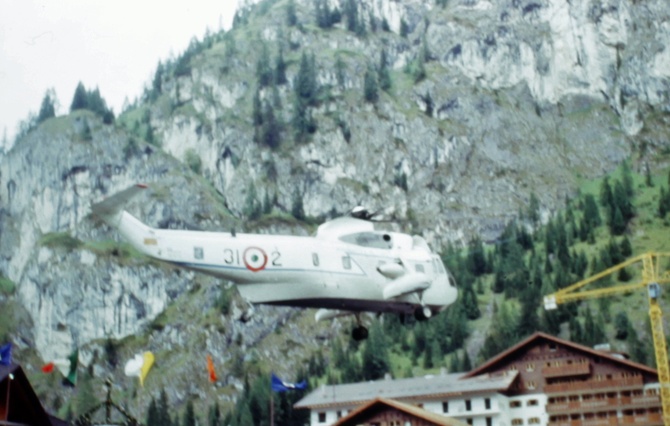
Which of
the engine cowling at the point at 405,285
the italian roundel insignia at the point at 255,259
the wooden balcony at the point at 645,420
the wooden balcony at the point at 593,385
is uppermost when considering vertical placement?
the italian roundel insignia at the point at 255,259

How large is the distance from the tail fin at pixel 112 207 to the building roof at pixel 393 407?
59.6 m

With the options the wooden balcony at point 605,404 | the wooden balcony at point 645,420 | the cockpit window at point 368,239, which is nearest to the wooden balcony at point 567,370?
the wooden balcony at point 605,404

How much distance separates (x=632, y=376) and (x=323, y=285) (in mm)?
80323

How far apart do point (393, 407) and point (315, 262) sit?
189 ft

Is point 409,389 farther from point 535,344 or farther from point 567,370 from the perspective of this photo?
point 567,370

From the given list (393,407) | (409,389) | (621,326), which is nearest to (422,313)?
(393,407)

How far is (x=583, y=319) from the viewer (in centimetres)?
17875

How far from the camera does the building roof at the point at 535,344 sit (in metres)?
113

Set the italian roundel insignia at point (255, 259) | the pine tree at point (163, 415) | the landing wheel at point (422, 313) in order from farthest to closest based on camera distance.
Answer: the pine tree at point (163, 415) < the landing wheel at point (422, 313) < the italian roundel insignia at point (255, 259)

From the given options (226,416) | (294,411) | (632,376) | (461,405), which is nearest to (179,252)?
(461,405)

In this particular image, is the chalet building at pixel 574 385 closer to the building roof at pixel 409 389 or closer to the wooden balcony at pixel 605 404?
the wooden balcony at pixel 605 404

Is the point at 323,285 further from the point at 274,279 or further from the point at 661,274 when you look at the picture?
the point at 661,274

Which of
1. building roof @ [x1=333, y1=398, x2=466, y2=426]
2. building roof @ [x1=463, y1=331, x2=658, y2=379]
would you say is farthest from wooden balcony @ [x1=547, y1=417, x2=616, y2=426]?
building roof @ [x1=333, y1=398, x2=466, y2=426]

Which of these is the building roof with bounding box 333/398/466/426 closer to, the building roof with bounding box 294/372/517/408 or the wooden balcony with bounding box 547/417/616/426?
the building roof with bounding box 294/372/517/408
